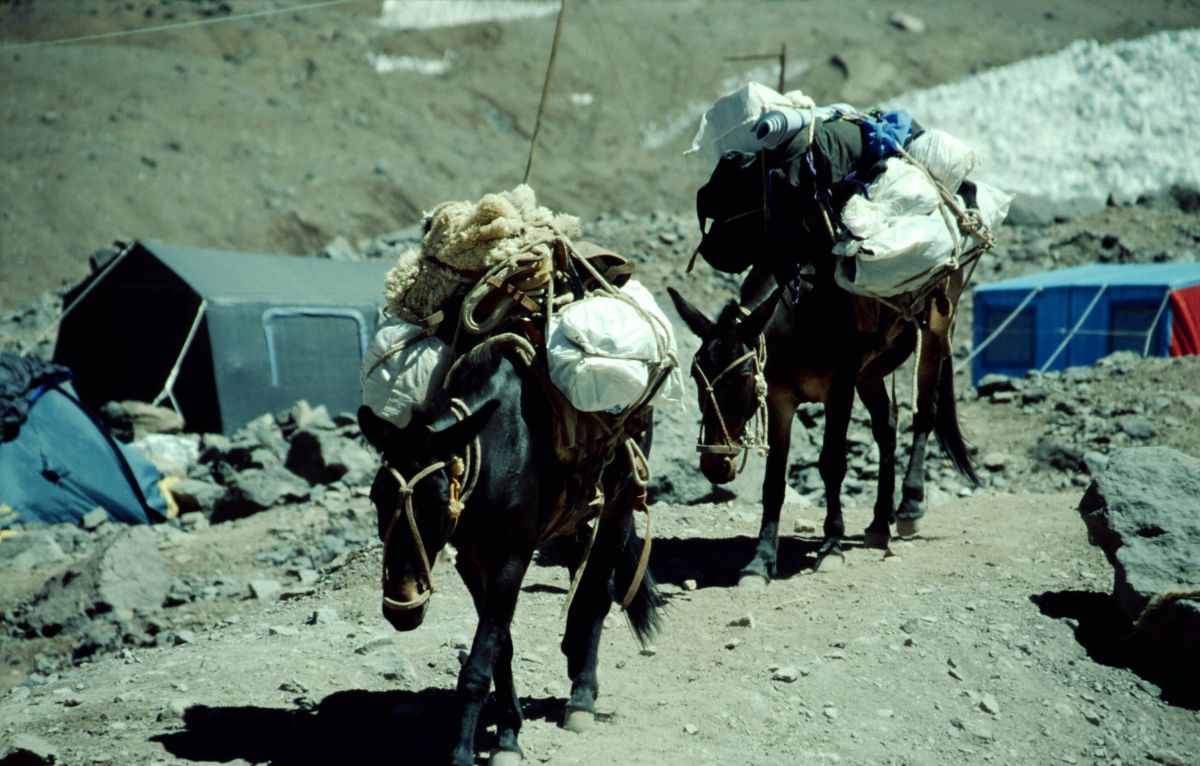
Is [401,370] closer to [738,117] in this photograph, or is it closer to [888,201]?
[738,117]

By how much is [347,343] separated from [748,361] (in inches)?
397

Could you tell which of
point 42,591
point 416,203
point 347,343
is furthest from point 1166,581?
point 416,203

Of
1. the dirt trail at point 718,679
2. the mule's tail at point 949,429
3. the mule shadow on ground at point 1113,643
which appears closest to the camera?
the dirt trail at point 718,679

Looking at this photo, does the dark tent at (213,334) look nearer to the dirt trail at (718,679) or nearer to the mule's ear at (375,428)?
the dirt trail at (718,679)

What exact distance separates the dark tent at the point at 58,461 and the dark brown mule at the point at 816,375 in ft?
23.4

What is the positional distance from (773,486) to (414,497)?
3.59 m

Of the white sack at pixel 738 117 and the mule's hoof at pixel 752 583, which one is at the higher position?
the white sack at pixel 738 117

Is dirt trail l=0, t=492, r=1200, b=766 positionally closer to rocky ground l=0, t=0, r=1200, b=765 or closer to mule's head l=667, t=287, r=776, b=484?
rocky ground l=0, t=0, r=1200, b=765

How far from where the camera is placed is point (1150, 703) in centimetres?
543

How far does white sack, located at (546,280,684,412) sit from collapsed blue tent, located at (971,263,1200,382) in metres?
13.8

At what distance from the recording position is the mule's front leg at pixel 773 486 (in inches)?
275

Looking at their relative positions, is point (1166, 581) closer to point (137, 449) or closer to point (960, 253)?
point (960, 253)

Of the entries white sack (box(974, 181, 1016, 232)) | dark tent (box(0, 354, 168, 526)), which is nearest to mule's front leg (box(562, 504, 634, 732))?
white sack (box(974, 181, 1016, 232))

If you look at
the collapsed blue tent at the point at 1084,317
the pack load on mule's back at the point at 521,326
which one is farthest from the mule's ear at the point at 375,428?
the collapsed blue tent at the point at 1084,317
